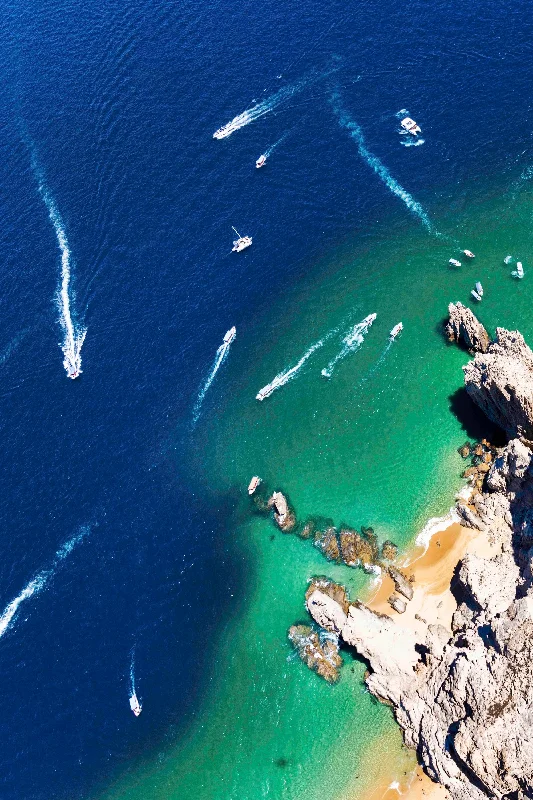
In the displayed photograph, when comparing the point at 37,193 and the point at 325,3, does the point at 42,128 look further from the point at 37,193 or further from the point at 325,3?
the point at 325,3

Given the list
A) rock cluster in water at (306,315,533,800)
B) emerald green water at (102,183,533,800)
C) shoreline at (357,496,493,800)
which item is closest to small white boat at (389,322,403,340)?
emerald green water at (102,183,533,800)

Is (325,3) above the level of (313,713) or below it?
above

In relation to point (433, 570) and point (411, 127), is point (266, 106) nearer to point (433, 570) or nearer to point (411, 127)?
point (411, 127)

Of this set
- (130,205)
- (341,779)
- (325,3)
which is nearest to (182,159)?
(130,205)

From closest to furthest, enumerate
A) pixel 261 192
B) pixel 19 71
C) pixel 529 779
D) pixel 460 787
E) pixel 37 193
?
pixel 529 779 → pixel 460 787 → pixel 261 192 → pixel 37 193 → pixel 19 71

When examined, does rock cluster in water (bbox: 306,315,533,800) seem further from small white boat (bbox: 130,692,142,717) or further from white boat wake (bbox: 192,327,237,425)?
white boat wake (bbox: 192,327,237,425)

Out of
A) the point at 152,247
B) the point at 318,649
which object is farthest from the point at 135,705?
the point at 152,247
